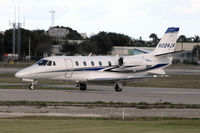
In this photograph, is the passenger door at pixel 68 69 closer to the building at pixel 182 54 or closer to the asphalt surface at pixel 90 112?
the asphalt surface at pixel 90 112

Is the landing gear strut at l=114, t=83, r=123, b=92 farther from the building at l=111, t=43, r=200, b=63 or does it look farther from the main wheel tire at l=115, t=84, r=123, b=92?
the building at l=111, t=43, r=200, b=63

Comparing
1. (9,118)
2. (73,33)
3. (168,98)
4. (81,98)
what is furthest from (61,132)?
(73,33)

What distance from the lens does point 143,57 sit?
4209 cm

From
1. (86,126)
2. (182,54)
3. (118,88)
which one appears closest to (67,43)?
(182,54)

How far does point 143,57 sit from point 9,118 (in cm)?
2192

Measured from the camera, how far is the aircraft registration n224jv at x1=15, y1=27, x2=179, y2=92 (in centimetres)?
3866

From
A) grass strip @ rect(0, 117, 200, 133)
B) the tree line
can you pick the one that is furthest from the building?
grass strip @ rect(0, 117, 200, 133)

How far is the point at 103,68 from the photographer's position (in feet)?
133

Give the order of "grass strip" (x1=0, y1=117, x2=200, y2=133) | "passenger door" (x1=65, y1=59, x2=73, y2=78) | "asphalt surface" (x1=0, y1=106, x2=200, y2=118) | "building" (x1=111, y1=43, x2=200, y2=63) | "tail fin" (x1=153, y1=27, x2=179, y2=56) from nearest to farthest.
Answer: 1. "grass strip" (x1=0, y1=117, x2=200, y2=133)
2. "asphalt surface" (x1=0, y1=106, x2=200, y2=118)
3. "passenger door" (x1=65, y1=59, x2=73, y2=78)
4. "tail fin" (x1=153, y1=27, x2=179, y2=56)
5. "building" (x1=111, y1=43, x2=200, y2=63)

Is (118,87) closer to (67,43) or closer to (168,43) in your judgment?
(168,43)

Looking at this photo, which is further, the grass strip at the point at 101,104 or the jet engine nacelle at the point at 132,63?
the jet engine nacelle at the point at 132,63

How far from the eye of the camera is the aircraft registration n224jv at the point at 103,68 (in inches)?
1522

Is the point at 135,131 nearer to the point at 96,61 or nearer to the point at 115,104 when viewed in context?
the point at 115,104

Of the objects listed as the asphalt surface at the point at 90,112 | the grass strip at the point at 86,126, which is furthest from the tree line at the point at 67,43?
the grass strip at the point at 86,126
